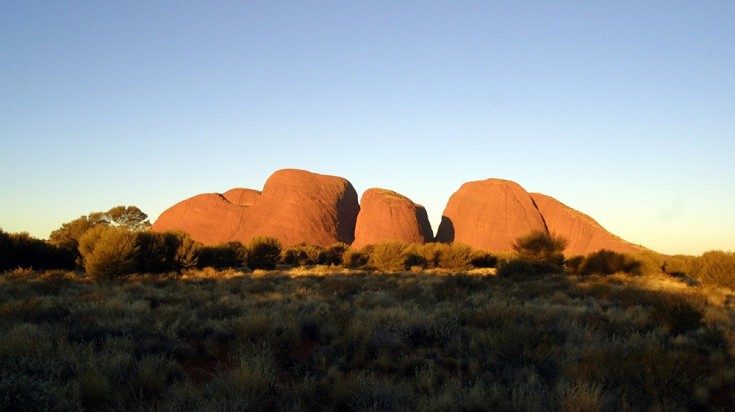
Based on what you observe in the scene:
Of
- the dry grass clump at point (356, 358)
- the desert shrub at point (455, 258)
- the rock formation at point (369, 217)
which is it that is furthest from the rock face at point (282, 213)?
the dry grass clump at point (356, 358)

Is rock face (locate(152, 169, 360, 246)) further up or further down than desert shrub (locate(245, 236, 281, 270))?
further up

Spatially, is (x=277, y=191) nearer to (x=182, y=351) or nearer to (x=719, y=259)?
(x=719, y=259)

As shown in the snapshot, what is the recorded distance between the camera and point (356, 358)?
6117 millimetres

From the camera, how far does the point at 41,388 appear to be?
4164 millimetres

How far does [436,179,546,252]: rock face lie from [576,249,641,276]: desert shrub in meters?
23.0

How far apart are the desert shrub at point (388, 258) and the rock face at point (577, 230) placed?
24.6m

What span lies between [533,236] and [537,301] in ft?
53.8

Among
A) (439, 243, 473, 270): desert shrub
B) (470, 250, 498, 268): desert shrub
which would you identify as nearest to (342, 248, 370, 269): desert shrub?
(439, 243, 473, 270): desert shrub

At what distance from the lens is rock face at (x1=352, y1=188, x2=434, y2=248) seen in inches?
1991

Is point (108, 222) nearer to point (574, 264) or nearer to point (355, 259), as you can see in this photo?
point (355, 259)

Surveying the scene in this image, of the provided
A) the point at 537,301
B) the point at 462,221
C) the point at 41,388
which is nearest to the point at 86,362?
the point at 41,388

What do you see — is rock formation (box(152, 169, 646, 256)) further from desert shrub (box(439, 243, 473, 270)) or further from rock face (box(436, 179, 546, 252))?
desert shrub (box(439, 243, 473, 270))

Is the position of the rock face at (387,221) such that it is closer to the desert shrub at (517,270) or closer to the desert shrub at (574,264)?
the desert shrub at (574,264)

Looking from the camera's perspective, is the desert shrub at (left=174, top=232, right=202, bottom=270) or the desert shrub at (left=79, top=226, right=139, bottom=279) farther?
the desert shrub at (left=174, top=232, right=202, bottom=270)
